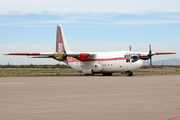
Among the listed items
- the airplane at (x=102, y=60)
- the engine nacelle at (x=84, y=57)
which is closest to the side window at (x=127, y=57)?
the airplane at (x=102, y=60)

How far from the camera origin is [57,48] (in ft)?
186

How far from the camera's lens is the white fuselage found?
43062 mm

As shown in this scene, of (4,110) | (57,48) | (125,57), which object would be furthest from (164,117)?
(57,48)

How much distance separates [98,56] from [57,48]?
38.6ft

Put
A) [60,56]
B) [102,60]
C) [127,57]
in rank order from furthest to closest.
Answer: [60,56], [102,60], [127,57]

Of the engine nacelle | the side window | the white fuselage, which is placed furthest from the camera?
the engine nacelle

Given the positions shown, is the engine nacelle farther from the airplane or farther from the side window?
the side window

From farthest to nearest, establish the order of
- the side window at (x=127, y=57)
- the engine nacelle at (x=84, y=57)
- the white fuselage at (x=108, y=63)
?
the engine nacelle at (x=84, y=57), the side window at (x=127, y=57), the white fuselage at (x=108, y=63)

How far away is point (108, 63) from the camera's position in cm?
4569

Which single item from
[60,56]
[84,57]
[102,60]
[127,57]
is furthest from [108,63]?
[60,56]

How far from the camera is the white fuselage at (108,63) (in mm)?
43062

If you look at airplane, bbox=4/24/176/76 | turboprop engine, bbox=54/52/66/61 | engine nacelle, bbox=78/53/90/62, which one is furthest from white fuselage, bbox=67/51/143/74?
turboprop engine, bbox=54/52/66/61

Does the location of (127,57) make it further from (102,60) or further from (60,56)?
(60,56)

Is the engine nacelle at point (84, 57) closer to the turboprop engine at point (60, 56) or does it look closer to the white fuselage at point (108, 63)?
the white fuselage at point (108, 63)
